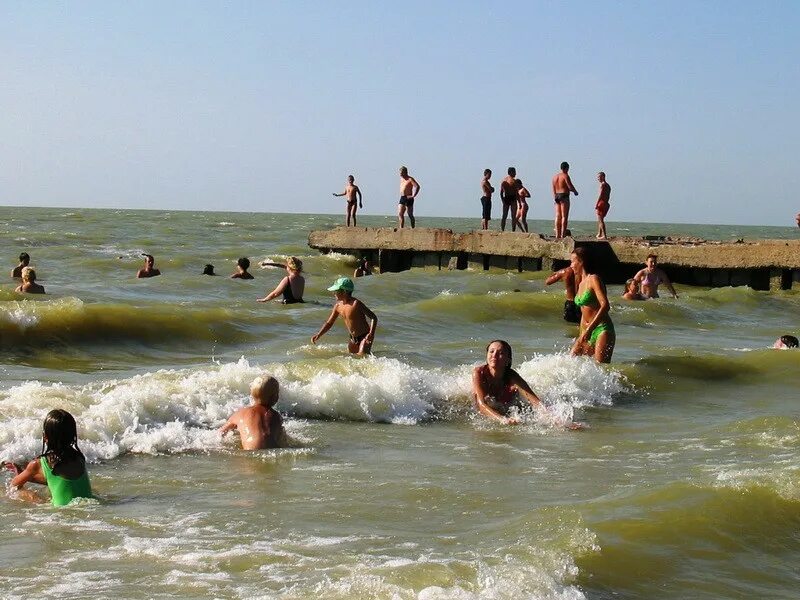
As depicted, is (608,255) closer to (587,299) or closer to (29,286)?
(29,286)

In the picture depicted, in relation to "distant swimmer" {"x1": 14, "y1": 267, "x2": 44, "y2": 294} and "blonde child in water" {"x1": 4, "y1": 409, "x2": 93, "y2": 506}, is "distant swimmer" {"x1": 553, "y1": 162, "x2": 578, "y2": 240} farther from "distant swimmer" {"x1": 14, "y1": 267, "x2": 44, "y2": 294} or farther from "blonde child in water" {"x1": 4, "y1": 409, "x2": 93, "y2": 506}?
"blonde child in water" {"x1": 4, "y1": 409, "x2": 93, "y2": 506}

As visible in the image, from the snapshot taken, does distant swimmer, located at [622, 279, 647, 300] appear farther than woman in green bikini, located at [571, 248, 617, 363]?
Yes

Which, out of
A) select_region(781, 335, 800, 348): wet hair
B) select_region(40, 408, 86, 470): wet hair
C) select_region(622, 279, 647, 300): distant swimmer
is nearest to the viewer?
select_region(40, 408, 86, 470): wet hair

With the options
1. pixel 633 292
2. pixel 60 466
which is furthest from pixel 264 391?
pixel 633 292

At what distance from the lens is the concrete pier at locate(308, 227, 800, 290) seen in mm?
24094

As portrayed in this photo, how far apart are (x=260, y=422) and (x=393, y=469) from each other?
3.79 ft

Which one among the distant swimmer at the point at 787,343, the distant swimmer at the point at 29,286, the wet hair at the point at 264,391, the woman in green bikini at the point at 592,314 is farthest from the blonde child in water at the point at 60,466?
the distant swimmer at the point at 29,286

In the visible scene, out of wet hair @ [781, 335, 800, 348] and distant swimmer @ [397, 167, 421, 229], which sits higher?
distant swimmer @ [397, 167, 421, 229]

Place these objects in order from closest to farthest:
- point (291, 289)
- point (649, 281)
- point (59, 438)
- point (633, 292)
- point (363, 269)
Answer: point (59, 438)
point (291, 289)
point (633, 292)
point (649, 281)
point (363, 269)

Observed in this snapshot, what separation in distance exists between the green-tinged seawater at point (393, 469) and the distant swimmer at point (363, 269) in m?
7.33

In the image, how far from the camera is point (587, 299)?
1247 centimetres

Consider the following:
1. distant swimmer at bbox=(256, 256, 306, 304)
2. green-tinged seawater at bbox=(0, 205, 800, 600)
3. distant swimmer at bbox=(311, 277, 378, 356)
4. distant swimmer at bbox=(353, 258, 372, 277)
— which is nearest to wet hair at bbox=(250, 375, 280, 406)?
green-tinged seawater at bbox=(0, 205, 800, 600)

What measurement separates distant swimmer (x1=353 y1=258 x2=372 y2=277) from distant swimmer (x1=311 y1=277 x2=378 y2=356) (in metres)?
11.8

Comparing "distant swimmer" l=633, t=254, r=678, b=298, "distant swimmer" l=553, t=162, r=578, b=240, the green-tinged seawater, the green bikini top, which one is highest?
"distant swimmer" l=553, t=162, r=578, b=240
